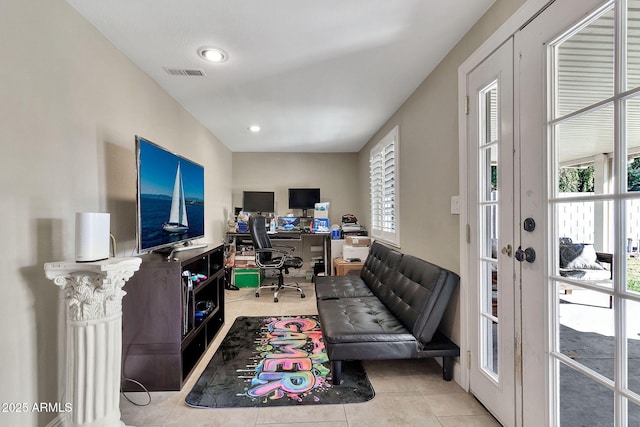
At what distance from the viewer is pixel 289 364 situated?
2158 mm

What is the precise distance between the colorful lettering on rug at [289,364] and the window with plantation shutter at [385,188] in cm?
141

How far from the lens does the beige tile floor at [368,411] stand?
1583 mm

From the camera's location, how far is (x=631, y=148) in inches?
37.0

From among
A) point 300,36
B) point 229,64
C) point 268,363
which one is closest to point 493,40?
point 300,36

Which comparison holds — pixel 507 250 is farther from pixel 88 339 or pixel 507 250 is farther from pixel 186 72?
pixel 186 72

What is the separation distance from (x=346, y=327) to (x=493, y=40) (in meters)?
1.96

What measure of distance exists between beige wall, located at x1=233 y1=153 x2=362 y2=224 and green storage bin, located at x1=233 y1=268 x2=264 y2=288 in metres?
1.29

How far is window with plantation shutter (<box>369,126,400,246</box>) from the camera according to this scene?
3207 mm

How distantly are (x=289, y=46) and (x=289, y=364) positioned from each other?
7.57 feet

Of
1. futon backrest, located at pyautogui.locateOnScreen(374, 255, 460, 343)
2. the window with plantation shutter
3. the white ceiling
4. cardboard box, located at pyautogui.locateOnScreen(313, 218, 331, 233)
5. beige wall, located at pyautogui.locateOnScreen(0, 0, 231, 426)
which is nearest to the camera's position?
beige wall, located at pyautogui.locateOnScreen(0, 0, 231, 426)

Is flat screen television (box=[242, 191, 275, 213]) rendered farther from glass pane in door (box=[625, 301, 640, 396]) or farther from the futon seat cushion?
glass pane in door (box=[625, 301, 640, 396])

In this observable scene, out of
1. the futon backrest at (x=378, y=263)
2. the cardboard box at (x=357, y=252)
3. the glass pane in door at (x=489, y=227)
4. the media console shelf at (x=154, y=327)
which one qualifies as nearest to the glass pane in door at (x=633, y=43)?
the glass pane in door at (x=489, y=227)

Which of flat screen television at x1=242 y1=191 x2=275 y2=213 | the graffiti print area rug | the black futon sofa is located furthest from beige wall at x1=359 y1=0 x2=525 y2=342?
flat screen television at x1=242 y1=191 x2=275 y2=213

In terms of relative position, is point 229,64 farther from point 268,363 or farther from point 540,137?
point 268,363
